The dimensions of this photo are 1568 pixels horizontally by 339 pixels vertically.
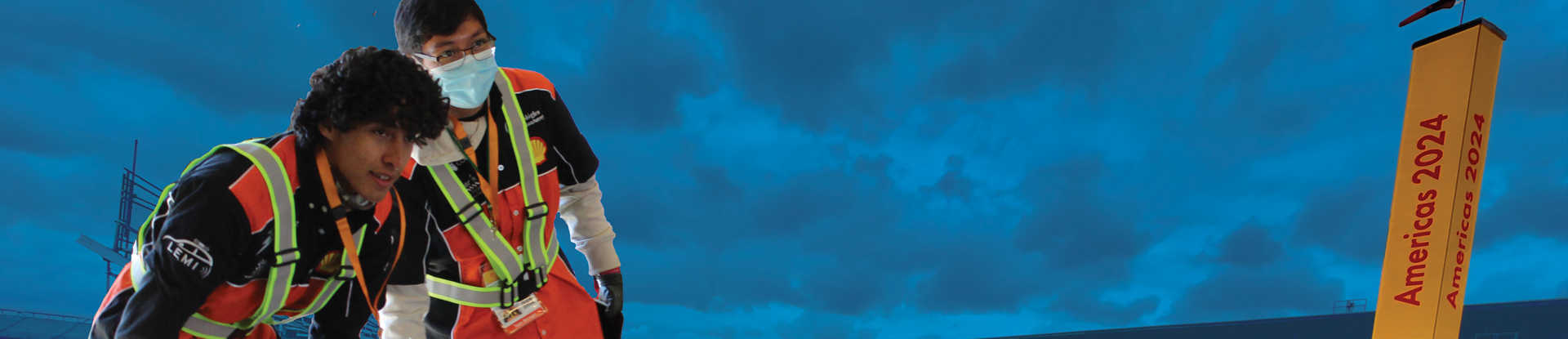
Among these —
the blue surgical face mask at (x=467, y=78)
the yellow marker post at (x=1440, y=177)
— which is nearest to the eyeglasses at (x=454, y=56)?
the blue surgical face mask at (x=467, y=78)

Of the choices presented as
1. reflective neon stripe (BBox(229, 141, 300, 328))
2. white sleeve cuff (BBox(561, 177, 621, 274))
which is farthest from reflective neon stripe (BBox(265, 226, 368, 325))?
white sleeve cuff (BBox(561, 177, 621, 274))

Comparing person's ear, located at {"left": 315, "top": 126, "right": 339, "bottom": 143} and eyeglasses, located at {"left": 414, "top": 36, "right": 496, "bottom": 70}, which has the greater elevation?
eyeglasses, located at {"left": 414, "top": 36, "right": 496, "bottom": 70}

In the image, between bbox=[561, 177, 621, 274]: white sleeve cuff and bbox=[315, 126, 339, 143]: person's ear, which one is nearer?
bbox=[315, 126, 339, 143]: person's ear

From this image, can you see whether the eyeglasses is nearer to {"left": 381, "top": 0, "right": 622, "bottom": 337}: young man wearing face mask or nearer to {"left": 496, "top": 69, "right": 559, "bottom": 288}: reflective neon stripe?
{"left": 381, "top": 0, "right": 622, "bottom": 337}: young man wearing face mask

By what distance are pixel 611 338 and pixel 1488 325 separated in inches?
745

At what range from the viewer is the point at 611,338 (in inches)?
168

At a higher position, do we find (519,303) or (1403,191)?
(1403,191)

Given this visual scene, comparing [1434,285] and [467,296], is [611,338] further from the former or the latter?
[1434,285]

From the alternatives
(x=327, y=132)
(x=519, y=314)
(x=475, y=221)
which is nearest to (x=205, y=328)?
(x=327, y=132)

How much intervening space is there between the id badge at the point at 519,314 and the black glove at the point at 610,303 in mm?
505

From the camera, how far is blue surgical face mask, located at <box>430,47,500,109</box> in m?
3.47

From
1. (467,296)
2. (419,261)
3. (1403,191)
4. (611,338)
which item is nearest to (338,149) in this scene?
(419,261)

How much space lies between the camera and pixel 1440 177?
6055mm

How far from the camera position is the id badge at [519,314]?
3668 mm
